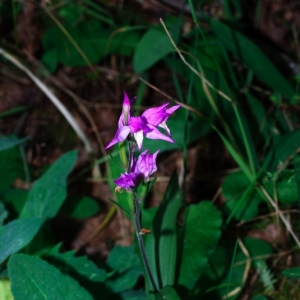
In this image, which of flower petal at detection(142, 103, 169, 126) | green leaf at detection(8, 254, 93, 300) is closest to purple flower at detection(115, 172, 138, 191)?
flower petal at detection(142, 103, 169, 126)

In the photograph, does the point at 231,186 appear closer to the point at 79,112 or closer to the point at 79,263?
the point at 79,263

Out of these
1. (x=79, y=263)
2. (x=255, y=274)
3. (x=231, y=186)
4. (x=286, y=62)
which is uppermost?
(x=286, y=62)

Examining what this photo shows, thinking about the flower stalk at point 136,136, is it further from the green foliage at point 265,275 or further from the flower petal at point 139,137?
the green foliage at point 265,275

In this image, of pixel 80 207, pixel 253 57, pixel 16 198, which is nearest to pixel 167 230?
pixel 80 207

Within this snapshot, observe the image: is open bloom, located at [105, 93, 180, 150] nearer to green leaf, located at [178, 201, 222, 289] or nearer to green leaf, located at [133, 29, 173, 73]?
green leaf, located at [178, 201, 222, 289]

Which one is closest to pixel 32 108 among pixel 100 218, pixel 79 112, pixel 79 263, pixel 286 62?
pixel 79 112

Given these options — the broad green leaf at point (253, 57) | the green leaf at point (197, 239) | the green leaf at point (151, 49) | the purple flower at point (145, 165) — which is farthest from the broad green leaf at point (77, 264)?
the broad green leaf at point (253, 57)
